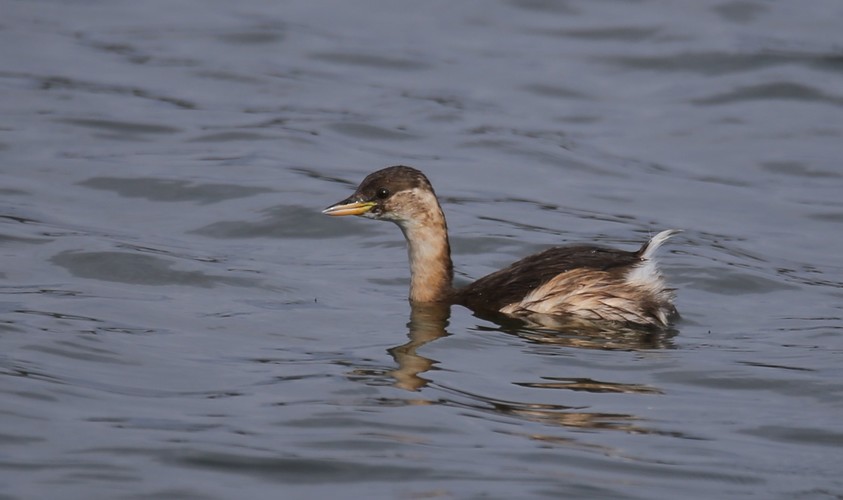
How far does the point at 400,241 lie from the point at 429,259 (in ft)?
5.28

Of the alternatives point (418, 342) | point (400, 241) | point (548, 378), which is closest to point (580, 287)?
point (418, 342)

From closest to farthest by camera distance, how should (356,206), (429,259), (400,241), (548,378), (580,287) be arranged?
(548,378), (580,287), (356,206), (429,259), (400,241)

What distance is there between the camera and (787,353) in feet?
27.0

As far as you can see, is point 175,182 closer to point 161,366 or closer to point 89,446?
point 161,366

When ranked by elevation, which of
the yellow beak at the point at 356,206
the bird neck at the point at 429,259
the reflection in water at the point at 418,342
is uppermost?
the yellow beak at the point at 356,206

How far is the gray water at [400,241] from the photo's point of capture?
6523mm

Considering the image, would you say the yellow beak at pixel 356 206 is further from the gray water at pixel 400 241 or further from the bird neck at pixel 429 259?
the gray water at pixel 400 241

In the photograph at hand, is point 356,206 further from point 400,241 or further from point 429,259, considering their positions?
point 400,241

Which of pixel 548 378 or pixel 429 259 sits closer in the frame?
pixel 548 378

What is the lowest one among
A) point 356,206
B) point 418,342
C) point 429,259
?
point 418,342

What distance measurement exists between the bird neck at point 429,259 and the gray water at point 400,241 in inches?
7.6

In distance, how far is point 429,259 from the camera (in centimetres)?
943

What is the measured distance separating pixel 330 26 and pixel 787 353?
1015 cm

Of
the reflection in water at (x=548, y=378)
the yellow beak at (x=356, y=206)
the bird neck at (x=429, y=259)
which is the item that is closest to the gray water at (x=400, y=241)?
the reflection in water at (x=548, y=378)
